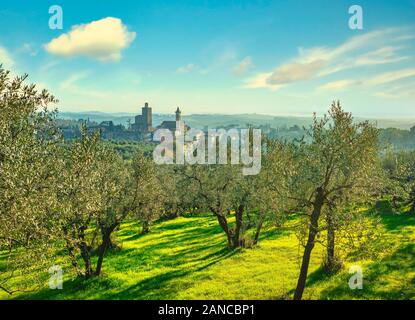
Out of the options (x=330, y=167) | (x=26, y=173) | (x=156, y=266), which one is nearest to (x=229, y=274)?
(x=156, y=266)

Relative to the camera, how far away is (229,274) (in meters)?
32.2

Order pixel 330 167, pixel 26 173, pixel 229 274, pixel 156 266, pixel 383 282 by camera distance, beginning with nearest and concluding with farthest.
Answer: pixel 26 173
pixel 330 167
pixel 383 282
pixel 229 274
pixel 156 266

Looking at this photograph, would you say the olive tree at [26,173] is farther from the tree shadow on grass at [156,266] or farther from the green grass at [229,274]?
the tree shadow on grass at [156,266]

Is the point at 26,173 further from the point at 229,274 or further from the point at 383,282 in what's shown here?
the point at 383,282

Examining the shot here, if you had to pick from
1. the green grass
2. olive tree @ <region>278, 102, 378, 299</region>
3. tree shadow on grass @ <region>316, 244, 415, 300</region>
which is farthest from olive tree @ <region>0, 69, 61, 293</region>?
tree shadow on grass @ <region>316, 244, 415, 300</region>

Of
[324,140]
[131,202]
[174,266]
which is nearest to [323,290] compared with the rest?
[324,140]

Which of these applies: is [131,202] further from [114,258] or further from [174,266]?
[114,258]

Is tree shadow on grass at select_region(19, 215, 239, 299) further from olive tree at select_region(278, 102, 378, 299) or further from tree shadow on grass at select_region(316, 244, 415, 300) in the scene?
olive tree at select_region(278, 102, 378, 299)

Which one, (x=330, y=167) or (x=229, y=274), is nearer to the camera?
(x=330, y=167)

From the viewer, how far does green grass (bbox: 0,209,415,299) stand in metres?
27.0

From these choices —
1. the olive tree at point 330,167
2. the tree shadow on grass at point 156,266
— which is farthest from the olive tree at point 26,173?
the olive tree at point 330,167

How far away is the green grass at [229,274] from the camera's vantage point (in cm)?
2695

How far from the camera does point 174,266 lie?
A: 3634cm

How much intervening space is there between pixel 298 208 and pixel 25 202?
56.5ft
